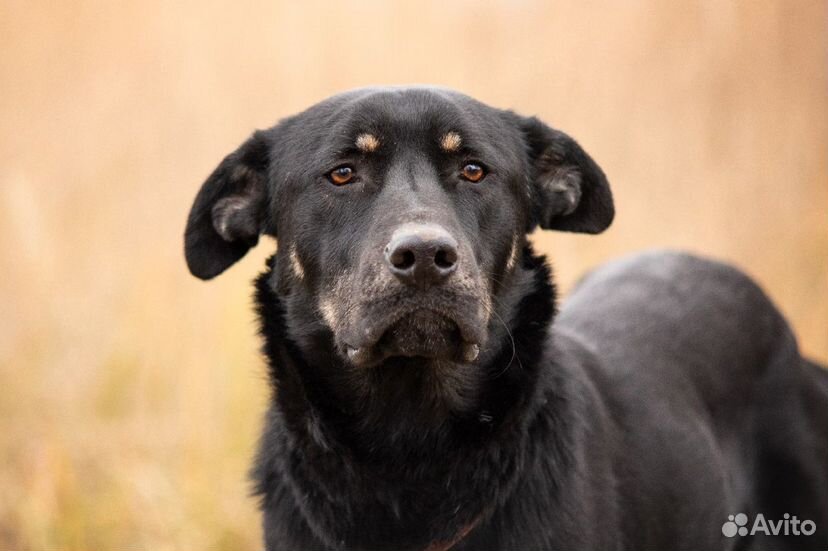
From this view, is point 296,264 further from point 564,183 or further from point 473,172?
point 564,183

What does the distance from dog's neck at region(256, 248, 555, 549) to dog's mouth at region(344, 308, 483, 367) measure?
0.35 metres

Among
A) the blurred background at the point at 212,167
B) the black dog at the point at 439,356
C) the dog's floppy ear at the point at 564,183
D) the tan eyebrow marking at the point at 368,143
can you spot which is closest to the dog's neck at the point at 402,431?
the black dog at the point at 439,356

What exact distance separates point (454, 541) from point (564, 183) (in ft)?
4.24

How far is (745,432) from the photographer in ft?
13.7

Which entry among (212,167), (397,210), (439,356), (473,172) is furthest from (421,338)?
(212,167)

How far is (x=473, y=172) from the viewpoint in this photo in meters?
3.19

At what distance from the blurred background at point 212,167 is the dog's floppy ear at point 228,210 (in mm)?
849

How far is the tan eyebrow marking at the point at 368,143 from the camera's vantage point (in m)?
3.15

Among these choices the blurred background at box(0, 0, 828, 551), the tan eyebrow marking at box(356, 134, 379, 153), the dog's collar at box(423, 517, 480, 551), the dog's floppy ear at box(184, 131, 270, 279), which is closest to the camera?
the dog's collar at box(423, 517, 480, 551)

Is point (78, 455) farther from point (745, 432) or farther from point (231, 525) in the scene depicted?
point (745, 432)

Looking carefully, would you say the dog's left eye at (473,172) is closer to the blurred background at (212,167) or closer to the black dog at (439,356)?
the black dog at (439,356)

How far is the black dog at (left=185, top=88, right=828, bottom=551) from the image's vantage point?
9.55ft

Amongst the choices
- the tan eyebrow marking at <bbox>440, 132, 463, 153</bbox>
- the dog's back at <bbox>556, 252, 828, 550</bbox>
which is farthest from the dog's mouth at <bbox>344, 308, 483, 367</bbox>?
the dog's back at <bbox>556, 252, 828, 550</bbox>

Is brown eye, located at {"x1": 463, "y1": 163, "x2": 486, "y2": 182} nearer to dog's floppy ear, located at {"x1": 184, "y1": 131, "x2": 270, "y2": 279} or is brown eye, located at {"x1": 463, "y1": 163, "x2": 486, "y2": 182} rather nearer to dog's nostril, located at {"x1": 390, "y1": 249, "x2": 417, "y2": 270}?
dog's nostril, located at {"x1": 390, "y1": 249, "x2": 417, "y2": 270}
